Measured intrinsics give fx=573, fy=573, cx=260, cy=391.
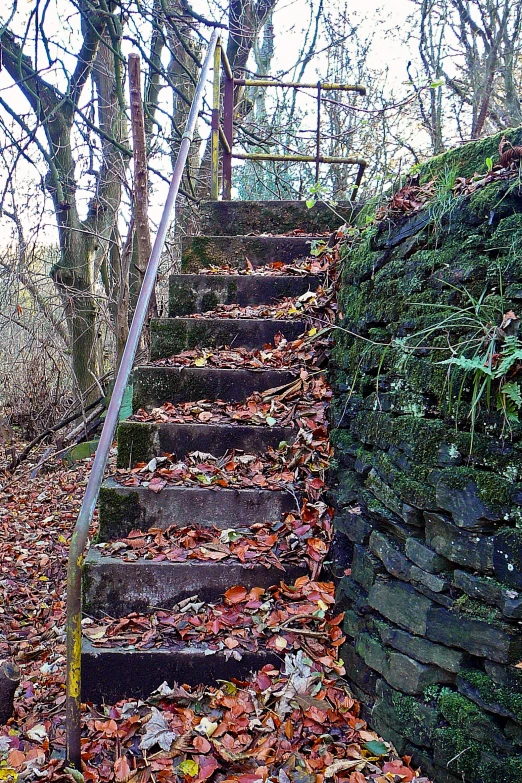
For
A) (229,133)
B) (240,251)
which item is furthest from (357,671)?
(229,133)

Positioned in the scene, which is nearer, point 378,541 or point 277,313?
point 378,541

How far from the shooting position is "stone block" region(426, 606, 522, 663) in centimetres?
153

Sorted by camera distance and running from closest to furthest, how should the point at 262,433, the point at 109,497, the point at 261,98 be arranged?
the point at 109,497, the point at 262,433, the point at 261,98

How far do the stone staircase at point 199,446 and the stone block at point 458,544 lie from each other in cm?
77

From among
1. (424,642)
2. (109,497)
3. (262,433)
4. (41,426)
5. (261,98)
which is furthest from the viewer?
(261,98)

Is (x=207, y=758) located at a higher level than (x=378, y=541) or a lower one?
lower

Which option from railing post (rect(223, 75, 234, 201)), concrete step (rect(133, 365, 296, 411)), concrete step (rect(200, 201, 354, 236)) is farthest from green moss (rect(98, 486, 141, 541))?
railing post (rect(223, 75, 234, 201))

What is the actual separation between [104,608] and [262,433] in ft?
3.42

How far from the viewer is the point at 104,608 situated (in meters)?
2.30

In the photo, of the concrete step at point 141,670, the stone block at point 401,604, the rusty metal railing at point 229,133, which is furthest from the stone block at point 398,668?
the rusty metal railing at point 229,133

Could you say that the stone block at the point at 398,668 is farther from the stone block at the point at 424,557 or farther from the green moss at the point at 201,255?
the green moss at the point at 201,255

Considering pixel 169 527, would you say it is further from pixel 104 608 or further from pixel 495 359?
pixel 495 359

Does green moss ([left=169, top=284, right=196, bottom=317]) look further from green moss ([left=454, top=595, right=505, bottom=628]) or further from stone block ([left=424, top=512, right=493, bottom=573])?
green moss ([left=454, top=595, right=505, bottom=628])

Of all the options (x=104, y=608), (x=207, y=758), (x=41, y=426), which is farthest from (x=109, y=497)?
(x=41, y=426)
